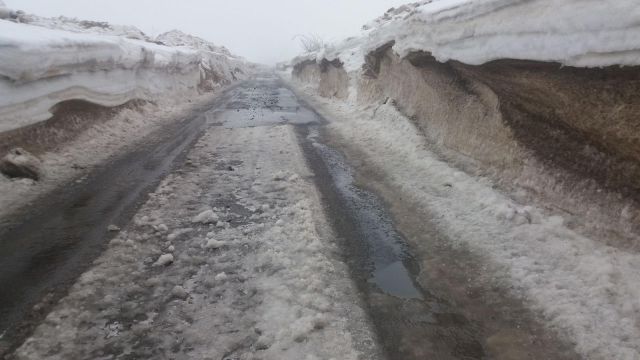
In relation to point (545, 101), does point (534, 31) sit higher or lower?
higher

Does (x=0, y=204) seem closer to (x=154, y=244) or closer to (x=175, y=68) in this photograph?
(x=154, y=244)

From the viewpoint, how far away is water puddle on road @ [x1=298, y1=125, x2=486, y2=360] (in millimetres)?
2943

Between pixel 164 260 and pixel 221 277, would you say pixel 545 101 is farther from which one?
pixel 164 260

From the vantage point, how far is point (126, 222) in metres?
4.56

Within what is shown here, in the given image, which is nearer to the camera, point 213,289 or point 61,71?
point 213,289

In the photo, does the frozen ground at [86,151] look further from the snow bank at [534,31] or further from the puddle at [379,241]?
the snow bank at [534,31]

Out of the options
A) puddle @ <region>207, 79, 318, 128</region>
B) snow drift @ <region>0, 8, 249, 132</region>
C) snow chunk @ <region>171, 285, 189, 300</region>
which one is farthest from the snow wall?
snow drift @ <region>0, 8, 249, 132</region>

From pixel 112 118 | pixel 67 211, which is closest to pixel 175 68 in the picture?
pixel 112 118

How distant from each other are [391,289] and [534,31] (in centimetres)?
273

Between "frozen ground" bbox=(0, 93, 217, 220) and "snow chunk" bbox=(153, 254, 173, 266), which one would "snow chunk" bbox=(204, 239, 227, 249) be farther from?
"frozen ground" bbox=(0, 93, 217, 220)

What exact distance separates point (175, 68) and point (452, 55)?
12.1 meters

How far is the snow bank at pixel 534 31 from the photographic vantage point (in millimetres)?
3197

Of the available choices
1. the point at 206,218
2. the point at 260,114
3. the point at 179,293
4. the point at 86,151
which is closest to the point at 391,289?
the point at 179,293

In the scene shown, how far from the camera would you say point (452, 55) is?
6.05 m
